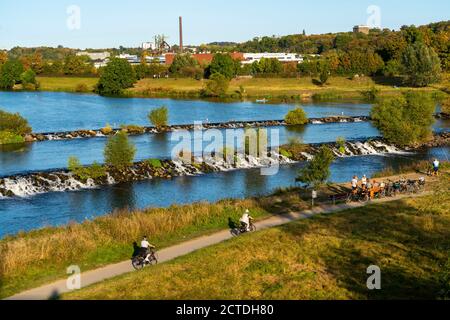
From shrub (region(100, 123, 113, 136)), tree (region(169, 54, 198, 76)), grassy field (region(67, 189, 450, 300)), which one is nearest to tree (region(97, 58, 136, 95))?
tree (region(169, 54, 198, 76))

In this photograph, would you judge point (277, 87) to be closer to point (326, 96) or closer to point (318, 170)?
point (326, 96)

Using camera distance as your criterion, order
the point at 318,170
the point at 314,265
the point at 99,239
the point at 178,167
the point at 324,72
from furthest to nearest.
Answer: the point at 324,72
the point at 178,167
the point at 318,170
the point at 99,239
the point at 314,265

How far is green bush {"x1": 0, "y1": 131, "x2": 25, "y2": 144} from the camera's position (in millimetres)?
60000

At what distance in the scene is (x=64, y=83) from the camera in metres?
137

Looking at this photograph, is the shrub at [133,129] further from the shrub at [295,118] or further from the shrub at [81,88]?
the shrub at [81,88]

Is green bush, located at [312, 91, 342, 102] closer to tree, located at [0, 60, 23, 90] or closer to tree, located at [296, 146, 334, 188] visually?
tree, located at [0, 60, 23, 90]

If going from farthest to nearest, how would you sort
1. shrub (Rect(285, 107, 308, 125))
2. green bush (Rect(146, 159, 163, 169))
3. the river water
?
shrub (Rect(285, 107, 308, 125))
green bush (Rect(146, 159, 163, 169))
the river water

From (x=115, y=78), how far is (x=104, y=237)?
102 metres

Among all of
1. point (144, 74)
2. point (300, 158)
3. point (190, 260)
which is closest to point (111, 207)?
point (190, 260)

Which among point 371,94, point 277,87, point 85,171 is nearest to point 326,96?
point 371,94

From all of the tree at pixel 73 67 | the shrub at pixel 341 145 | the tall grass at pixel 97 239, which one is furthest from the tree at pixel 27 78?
the tall grass at pixel 97 239

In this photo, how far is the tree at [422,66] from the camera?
112 meters

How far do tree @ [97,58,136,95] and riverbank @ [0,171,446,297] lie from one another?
9530 cm

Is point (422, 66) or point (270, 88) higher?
point (422, 66)
